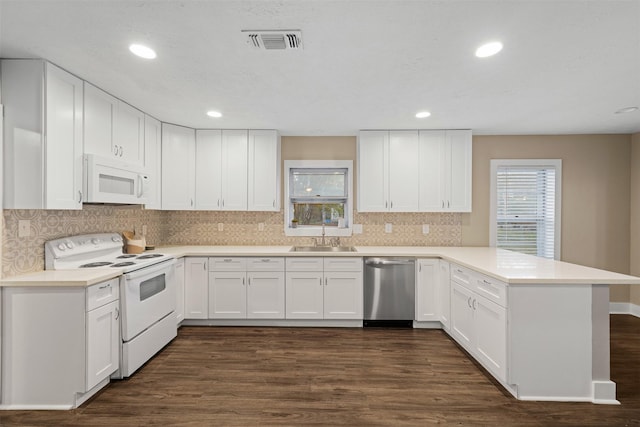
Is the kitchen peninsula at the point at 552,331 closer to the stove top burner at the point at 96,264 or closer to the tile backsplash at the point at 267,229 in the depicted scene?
the stove top burner at the point at 96,264

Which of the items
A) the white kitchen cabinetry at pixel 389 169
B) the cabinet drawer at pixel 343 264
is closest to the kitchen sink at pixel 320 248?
the cabinet drawer at pixel 343 264

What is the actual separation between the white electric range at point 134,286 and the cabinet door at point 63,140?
51cm

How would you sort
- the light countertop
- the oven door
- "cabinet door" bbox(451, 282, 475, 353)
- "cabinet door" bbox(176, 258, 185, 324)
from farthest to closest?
"cabinet door" bbox(176, 258, 185, 324) < "cabinet door" bbox(451, 282, 475, 353) < the oven door < the light countertop

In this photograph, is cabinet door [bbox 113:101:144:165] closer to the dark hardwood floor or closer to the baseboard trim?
the dark hardwood floor

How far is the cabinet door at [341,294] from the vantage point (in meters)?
3.69

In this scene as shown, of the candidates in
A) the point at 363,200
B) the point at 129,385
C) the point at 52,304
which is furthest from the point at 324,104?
the point at 129,385

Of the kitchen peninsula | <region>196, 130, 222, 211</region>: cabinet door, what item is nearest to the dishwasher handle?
the kitchen peninsula

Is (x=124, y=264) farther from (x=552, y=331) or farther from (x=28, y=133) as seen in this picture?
(x=552, y=331)

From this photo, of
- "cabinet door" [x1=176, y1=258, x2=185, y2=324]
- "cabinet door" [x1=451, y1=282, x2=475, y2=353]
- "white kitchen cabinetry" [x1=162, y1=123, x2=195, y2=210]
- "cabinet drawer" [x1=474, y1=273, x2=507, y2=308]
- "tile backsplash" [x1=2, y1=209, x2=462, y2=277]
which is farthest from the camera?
"tile backsplash" [x1=2, y1=209, x2=462, y2=277]

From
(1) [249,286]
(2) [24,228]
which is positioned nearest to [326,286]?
(1) [249,286]

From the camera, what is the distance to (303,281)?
3.70 meters

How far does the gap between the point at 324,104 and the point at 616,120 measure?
341 cm

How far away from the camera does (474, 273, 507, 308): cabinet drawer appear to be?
7.67ft

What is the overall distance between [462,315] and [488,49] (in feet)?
7.60
